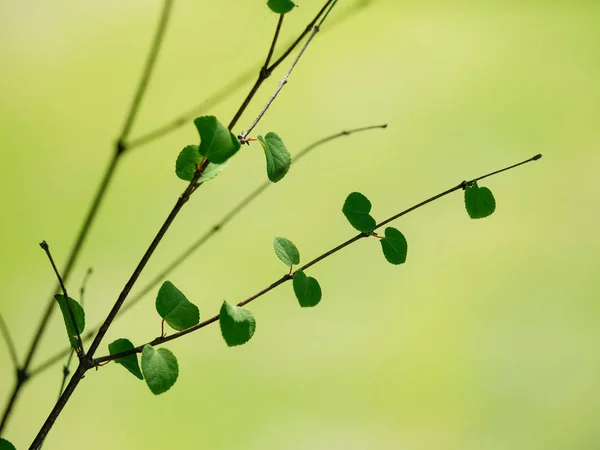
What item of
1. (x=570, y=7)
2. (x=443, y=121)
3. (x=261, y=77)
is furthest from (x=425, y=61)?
(x=261, y=77)

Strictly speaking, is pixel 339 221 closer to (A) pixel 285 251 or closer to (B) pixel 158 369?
(A) pixel 285 251

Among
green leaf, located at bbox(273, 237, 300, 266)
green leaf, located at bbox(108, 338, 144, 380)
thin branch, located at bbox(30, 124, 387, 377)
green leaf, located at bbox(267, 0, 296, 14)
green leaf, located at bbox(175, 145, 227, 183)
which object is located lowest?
green leaf, located at bbox(108, 338, 144, 380)

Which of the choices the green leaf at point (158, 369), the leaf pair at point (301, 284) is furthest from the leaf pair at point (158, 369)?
the leaf pair at point (301, 284)

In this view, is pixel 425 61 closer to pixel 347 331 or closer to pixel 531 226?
pixel 531 226

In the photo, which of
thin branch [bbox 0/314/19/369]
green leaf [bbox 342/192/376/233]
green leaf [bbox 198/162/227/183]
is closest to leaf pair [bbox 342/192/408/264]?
green leaf [bbox 342/192/376/233]

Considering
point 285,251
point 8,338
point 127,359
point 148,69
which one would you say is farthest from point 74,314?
point 148,69

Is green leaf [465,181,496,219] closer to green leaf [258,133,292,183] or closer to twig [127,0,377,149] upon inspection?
green leaf [258,133,292,183]
